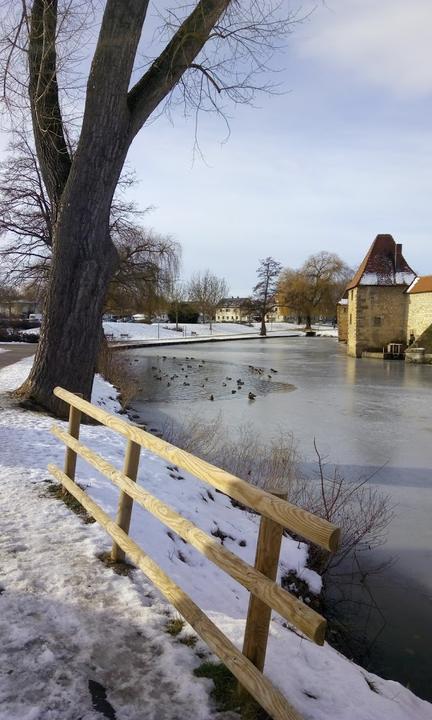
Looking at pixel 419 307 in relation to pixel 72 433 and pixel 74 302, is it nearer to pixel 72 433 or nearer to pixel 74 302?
pixel 74 302

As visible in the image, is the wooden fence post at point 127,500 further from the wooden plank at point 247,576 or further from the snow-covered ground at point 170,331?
the snow-covered ground at point 170,331

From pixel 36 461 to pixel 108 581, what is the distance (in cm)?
289

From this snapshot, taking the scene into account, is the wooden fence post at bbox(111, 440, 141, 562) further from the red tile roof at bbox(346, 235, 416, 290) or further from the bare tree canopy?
the bare tree canopy

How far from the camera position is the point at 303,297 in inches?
2997

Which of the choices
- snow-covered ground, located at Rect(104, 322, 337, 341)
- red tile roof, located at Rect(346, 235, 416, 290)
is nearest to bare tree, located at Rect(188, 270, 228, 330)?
snow-covered ground, located at Rect(104, 322, 337, 341)

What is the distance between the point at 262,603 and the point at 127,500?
144 cm

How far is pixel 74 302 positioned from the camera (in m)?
8.13

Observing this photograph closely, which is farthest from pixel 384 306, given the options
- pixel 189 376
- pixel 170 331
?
pixel 170 331

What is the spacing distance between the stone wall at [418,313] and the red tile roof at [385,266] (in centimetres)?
185

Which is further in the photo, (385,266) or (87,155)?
(385,266)

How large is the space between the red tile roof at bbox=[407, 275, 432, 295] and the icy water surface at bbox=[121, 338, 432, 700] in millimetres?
5571

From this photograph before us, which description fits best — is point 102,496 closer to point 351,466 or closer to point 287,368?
point 351,466

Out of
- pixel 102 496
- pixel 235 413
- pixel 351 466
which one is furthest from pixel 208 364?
pixel 102 496

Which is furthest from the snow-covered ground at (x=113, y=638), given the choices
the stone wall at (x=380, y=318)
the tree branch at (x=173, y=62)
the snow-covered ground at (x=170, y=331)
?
the snow-covered ground at (x=170, y=331)
